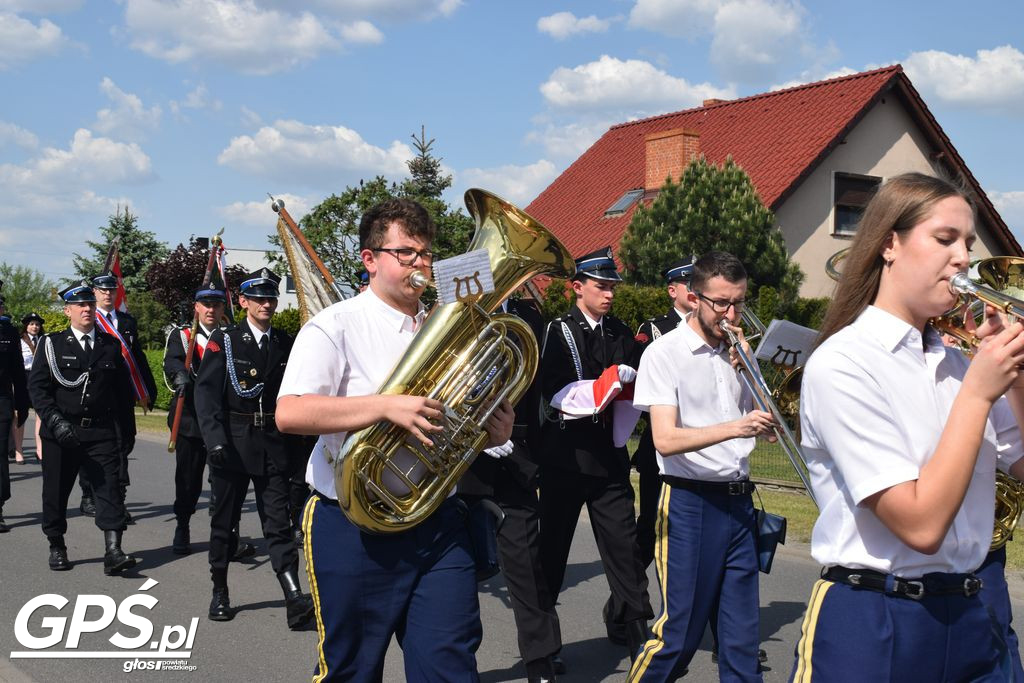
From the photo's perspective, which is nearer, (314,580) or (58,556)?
(314,580)

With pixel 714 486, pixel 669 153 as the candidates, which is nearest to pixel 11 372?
pixel 714 486

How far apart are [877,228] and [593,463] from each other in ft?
12.2

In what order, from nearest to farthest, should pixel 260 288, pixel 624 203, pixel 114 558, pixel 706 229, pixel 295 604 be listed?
pixel 295 604 < pixel 260 288 < pixel 114 558 < pixel 706 229 < pixel 624 203

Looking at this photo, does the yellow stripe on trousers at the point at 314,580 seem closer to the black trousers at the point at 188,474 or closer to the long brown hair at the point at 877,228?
the long brown hair at the point at 877,228

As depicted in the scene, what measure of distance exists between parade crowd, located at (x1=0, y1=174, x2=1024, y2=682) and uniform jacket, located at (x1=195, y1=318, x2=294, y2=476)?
1 centimetres

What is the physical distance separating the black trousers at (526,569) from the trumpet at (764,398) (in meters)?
1.60

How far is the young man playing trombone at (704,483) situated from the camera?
4383 millimetres

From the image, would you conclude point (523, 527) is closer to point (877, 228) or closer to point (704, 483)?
point (704, 483)

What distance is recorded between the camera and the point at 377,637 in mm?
3586

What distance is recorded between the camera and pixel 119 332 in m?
10.4

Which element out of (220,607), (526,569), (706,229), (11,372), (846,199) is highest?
(846,199)

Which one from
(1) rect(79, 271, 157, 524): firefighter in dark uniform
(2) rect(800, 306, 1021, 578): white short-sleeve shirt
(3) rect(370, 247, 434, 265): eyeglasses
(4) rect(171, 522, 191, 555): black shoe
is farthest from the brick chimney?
(2) rect(800, 306, 1021, 578): white short-sleeve shirt

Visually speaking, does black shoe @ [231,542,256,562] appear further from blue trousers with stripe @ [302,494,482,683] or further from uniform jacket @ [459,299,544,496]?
blue trousers with stripe @ [302,494,482,683]

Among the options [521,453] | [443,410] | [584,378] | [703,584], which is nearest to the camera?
[443,410]
